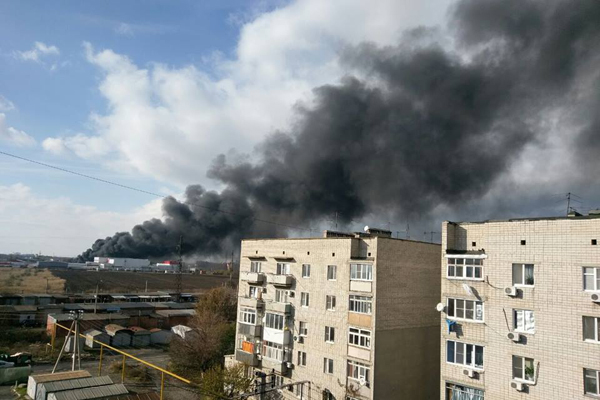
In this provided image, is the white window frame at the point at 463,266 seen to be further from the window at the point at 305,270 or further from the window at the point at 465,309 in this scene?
the window at the point at 305,270

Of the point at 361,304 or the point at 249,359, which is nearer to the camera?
the point at 361,304

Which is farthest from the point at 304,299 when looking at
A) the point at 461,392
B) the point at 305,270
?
the point at 461,392

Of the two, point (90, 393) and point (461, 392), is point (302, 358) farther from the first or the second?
point (90, 393)

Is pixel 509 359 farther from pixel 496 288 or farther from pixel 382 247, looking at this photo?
pixel 382 247

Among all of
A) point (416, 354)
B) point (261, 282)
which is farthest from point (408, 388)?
point (261, 282)

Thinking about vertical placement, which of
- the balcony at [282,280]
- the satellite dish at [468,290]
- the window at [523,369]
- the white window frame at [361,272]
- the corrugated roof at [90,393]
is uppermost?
the white window frame at [361,272]

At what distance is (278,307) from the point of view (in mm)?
24594

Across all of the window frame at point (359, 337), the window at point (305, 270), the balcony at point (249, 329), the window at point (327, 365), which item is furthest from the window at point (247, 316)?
the window frame at point (359, 337)

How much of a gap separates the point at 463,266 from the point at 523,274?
2274mm

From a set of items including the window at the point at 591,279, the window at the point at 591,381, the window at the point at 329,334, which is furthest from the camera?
the window at the point at 329,334

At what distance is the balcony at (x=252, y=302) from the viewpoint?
25859mm

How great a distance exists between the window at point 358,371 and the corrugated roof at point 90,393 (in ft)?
41.8

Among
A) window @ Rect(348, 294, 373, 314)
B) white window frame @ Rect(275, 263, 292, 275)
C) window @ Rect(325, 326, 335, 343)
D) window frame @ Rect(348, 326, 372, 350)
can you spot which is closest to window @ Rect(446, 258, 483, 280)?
window @ Rect(348, 294, 373, 314)

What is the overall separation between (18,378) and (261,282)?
17.6 m
